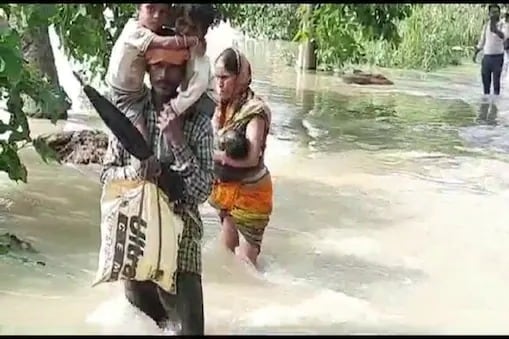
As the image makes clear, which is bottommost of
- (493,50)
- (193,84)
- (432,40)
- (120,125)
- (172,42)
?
(432,40)

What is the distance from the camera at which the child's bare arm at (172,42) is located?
361 cm

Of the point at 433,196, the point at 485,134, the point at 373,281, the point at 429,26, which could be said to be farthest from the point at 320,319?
the point at 429,26

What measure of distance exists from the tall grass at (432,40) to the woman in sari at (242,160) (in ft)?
40.7

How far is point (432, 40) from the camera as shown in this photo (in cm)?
1866

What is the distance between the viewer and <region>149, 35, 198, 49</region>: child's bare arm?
361 centimetres

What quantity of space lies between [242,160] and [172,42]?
173 cm

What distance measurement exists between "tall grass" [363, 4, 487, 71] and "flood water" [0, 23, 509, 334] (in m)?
6.69

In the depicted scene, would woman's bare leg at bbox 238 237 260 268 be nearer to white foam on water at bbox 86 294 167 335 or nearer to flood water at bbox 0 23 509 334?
flood water at bbox 0 23 509 334

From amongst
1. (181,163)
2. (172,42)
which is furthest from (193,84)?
(181,163)

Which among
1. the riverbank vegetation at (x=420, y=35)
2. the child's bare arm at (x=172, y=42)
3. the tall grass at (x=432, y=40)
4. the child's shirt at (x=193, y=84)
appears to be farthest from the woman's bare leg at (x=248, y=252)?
the tall grass at (x=432, y=40)

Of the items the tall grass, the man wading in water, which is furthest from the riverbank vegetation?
the man wading in water

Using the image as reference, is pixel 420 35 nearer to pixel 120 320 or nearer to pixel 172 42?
pixel 120 320

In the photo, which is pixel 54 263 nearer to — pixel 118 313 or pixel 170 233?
pixel 118 313

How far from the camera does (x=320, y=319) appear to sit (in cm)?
489
